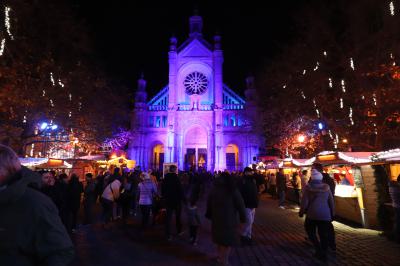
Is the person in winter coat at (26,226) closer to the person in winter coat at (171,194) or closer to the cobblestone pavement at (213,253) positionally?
the cobblestone pavement at (213,253)

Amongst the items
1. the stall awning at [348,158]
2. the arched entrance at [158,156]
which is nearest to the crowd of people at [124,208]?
the stall awning at [348,158]

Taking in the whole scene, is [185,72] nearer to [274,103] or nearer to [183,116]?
[183,116]

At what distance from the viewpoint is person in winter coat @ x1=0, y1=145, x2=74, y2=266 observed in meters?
2.09

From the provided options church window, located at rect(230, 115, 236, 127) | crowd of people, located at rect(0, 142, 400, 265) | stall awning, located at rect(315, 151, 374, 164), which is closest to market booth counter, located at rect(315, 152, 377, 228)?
stall awning, located at rect(315, 151, 374, 164)

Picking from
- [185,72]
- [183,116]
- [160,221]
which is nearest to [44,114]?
[160,221]

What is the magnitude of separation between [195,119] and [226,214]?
37.9m

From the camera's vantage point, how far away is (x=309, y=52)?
61.8ft

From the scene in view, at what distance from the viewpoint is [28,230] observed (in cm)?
214

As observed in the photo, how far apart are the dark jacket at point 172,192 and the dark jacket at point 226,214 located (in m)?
2.77

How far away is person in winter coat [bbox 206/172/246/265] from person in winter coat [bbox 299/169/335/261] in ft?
6.16

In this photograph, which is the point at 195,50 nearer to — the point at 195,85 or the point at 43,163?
the point at 195,85

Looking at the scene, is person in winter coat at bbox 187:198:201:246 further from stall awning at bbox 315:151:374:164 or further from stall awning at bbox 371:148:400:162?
stall awning at bbox 315:151:374:164

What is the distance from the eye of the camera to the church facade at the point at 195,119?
42312mm

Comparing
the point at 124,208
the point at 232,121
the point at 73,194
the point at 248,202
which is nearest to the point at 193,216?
the point at 248,202
